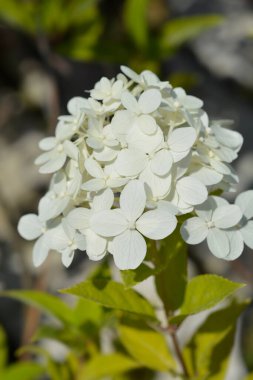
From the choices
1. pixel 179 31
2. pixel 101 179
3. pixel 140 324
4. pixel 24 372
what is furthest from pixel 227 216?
pixel 179 31

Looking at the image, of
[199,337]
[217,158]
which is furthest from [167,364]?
[217,158]

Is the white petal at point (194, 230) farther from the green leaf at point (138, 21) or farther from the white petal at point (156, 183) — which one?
the green leaf at point (138, 21)

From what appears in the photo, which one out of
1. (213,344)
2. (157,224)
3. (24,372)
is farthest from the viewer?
(24,372)

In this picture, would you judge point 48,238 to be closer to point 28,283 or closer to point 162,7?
point 28,283

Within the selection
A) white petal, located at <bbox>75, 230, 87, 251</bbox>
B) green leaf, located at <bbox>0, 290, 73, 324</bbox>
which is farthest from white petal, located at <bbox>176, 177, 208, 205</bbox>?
green leaf, located at <bbox>0, 290, 73, 324</bbox>

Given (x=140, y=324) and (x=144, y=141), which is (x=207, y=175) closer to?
(x=144, y=141)

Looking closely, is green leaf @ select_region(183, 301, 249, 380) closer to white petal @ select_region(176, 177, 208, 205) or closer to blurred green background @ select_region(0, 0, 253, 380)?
white petal @ select_region(176, 177, 208, 205)
